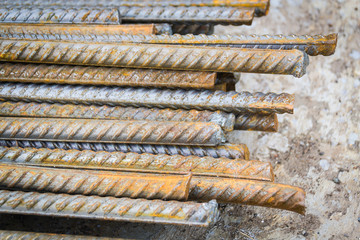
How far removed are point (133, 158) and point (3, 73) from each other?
1175 millimetres

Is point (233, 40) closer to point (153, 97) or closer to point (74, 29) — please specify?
point (153, 97)

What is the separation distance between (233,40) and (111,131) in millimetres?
1052

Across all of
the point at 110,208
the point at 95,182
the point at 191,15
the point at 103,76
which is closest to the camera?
the point at 110,208

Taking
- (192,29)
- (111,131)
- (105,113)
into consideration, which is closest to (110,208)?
(111,131)

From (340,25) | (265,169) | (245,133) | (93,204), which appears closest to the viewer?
Answer: (93,204)

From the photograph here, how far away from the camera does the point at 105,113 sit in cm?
269

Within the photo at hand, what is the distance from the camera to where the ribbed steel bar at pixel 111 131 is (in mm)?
2494

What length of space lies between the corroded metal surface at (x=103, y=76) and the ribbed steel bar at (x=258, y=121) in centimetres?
34

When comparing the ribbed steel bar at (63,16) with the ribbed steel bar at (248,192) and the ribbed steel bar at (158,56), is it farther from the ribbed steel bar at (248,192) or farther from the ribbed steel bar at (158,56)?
the ribbed steel bar at (248,192)

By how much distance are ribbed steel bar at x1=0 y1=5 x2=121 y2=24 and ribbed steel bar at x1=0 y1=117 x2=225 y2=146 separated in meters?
0.82

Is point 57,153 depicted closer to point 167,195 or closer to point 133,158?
point 133,158

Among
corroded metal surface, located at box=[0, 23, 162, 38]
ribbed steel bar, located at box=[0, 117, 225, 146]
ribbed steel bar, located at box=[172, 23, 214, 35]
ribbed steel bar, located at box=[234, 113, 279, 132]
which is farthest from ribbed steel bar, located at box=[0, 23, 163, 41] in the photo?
ribbed steel bar, located at box=[234, 113, 279, 132]

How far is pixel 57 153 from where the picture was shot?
8.36 ft

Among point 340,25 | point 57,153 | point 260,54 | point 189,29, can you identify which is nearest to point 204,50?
point 260,54
